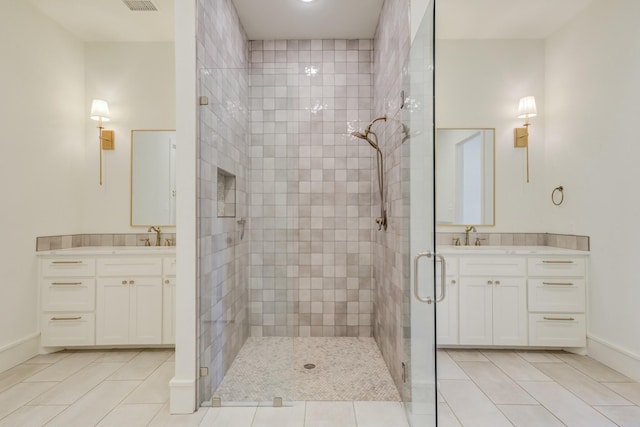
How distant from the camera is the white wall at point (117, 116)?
352cm

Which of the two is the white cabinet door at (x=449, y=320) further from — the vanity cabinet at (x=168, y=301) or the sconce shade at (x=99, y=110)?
the sconce shade at (x=99, y=110)

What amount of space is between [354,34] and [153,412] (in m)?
3.48

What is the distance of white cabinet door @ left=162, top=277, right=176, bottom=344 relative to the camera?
3035 millimetres

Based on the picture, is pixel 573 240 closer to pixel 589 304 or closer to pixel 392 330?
pixel 589 304

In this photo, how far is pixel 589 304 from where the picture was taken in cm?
298

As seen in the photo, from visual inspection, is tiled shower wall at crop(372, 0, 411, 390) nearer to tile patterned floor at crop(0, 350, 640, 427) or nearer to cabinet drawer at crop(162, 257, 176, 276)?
tile patterned floor at crop(0, 350, 640, 427)

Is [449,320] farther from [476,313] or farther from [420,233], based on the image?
[420,233]

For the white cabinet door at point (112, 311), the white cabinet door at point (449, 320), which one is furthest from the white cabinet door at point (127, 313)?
the white cabinet door at point (449, 320)

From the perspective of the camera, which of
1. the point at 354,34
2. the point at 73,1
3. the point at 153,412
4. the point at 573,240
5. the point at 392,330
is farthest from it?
the point at 354,34

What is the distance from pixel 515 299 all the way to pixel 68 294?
387 cm

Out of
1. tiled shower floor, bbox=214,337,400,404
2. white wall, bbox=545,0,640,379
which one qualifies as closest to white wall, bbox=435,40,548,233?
white wall, bbox=545,0,640,379

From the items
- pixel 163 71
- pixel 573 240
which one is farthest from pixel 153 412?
pixel 573 240

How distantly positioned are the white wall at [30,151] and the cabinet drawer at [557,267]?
14.0 ft

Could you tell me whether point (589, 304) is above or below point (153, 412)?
above
